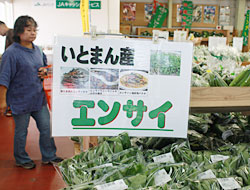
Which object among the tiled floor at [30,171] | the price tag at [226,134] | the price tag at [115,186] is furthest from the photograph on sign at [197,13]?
the price tag at [115,186]

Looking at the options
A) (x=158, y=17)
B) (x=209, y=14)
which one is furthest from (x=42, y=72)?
(x=209, y=14)

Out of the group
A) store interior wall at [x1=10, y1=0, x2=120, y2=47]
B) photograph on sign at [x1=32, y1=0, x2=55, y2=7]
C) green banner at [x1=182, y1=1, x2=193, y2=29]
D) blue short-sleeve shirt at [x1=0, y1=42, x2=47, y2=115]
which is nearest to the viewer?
blue short-sleeve shirt at [x1=0, y1=42, x2=47, y2=115]

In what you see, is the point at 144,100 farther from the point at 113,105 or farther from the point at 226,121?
the point at 226,121

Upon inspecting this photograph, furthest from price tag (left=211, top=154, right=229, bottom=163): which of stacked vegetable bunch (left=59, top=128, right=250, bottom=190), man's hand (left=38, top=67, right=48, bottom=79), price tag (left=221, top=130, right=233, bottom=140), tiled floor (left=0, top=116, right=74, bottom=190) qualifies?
man's hand (left=38, top=67, right=48, bottom=79)

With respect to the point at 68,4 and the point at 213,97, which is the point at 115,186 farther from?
the point at 68,4

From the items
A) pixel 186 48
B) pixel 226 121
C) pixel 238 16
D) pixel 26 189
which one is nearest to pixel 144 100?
pixel 186 48

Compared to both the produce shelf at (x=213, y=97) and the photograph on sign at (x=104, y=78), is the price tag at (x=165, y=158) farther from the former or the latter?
the photograph on sign at (x=104, y=78)

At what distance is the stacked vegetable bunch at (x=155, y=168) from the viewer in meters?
1.05

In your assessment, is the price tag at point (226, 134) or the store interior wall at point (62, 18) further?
the store interior wall at point (62, 18)

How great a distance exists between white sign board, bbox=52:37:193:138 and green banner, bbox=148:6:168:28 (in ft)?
30.8

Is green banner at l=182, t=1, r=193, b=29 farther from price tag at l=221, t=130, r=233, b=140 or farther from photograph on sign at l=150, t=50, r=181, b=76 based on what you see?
photograph on sign at l=150, t=50, r=181, b=76

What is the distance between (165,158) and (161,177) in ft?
0.49

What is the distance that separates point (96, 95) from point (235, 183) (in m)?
0.64

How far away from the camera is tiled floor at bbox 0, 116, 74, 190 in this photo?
2809mm
